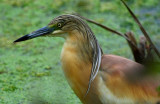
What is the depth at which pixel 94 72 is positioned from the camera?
2.59m

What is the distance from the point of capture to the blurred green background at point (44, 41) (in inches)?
138

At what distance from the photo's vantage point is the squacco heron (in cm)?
259

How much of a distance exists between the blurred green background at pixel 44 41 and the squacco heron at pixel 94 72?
395mm

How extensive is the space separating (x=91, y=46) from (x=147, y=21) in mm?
2210

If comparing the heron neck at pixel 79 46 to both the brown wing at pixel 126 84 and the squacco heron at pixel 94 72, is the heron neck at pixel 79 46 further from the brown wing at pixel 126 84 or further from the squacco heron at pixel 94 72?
the brown wing at pixel 126 84

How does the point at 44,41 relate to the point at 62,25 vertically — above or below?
below

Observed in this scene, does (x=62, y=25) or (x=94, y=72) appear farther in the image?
(x=62, y=25)

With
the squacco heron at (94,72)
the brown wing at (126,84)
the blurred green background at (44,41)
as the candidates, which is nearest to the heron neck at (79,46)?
the squacco heron at (94,72)

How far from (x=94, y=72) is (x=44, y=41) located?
1.95m

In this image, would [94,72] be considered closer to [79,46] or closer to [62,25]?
[79,46]

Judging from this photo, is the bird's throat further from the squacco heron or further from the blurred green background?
the blurred green background

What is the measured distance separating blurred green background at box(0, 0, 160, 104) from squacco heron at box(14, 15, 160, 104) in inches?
15.5

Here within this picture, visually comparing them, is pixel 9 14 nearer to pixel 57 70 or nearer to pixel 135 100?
pixel 57 70

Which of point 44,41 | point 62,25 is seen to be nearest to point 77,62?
point 62,25
